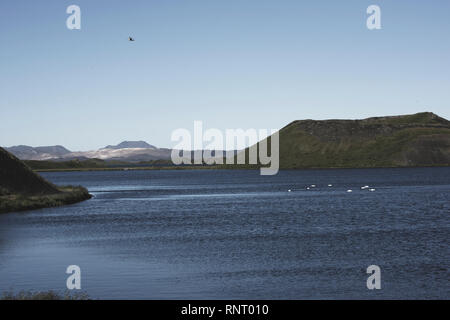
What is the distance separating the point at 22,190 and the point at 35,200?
578cm

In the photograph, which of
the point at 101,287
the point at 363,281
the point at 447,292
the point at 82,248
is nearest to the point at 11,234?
the point at 82,248

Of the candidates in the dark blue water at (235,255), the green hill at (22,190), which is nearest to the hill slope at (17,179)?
the green hill at (22,190)

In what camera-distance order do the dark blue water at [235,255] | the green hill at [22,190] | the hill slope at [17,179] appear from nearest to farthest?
the dark blue water at [235,255], the green hill at [22,190], the hill slope at [17,179]

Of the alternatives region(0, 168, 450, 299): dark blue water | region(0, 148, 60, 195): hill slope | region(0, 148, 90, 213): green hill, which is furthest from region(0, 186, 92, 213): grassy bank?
region(0, 168, 450, 299): dark blue water

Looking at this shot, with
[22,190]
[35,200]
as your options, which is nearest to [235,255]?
[35,200]

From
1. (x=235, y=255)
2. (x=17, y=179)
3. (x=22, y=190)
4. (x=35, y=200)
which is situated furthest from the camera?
(x=17, y=179)

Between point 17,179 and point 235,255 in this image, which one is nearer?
point 235,255

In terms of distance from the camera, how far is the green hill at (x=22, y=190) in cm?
8591

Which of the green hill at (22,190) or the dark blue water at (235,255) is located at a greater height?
the green hill at (22,190)

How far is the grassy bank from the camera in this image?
272 ft

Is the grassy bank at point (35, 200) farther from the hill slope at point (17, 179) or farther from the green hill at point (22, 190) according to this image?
the hill slope at point (17, 179)

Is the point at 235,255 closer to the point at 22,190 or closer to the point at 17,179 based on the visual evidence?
the point at 22,190

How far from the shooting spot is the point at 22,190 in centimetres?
9381

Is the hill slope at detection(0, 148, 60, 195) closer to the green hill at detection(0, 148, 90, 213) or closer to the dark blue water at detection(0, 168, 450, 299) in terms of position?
the green hill at detection(0, 148, 90, 213)
